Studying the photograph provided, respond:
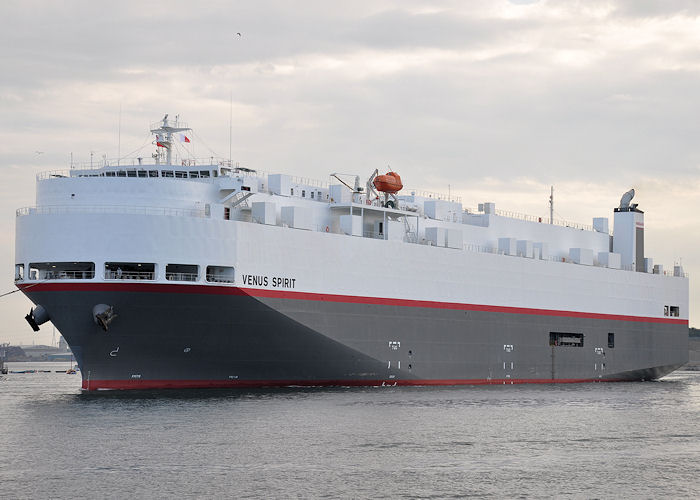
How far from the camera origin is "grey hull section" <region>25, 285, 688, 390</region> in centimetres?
4903

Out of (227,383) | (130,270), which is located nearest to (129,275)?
(130,270)

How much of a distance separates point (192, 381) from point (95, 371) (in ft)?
14.6

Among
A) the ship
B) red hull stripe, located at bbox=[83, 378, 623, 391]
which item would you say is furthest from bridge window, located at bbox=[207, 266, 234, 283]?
red hull stripe, located at bbox=[83, 378, 623, 391]

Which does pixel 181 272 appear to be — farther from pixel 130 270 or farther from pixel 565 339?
pixel 565 339

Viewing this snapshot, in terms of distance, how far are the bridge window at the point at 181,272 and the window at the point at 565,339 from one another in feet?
95.7

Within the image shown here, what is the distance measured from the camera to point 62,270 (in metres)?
51.6

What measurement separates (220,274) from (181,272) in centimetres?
185

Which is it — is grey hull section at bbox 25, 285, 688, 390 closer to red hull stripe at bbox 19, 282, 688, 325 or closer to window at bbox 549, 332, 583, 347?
red hull stripe at bbox 19, 282, 688, 325

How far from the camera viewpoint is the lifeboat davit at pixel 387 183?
6103cm

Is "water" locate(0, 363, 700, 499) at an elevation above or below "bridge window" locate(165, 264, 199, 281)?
below

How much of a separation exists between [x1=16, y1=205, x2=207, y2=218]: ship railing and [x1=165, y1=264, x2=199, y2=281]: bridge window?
255cm

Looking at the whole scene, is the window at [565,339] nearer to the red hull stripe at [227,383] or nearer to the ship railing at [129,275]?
the red hull stripe at [227,383]

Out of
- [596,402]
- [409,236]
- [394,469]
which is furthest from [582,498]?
[409,236]

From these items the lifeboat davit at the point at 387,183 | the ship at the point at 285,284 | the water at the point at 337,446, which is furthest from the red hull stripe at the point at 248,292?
the lifeboat davit at the point at 387,183
